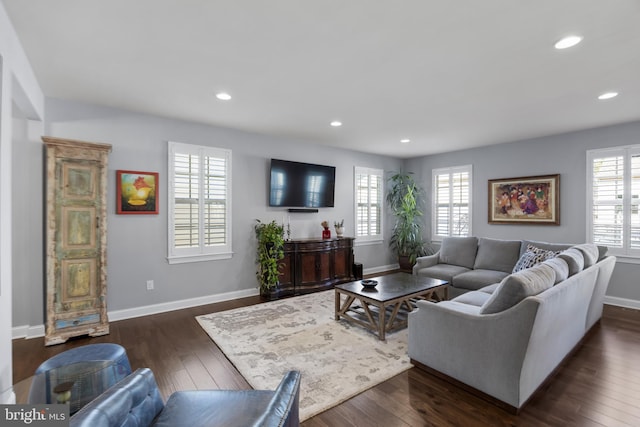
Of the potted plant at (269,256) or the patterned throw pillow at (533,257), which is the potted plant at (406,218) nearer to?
the patterned throw pillow at (533,257)

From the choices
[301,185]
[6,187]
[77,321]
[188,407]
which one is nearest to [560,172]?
[301,185]

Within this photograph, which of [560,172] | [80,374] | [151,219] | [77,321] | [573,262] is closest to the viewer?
[80,374]

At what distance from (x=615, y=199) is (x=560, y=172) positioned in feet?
2.60

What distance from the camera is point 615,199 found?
436 cm

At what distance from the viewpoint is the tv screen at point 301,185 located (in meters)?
5.03

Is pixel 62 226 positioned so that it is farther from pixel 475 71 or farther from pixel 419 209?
pixel 419 209

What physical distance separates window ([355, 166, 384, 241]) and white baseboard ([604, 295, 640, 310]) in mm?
3805

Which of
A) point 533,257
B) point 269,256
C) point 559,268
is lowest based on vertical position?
point 269,256

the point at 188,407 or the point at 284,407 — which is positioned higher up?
the point at 284,407

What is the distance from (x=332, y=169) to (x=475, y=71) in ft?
10.7

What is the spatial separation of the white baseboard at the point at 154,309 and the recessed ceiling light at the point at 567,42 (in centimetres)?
464

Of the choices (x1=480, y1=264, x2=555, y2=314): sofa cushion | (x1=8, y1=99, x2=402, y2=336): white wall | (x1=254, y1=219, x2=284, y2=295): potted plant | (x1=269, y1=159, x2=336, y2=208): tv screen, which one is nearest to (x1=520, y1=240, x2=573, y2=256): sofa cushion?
(x1=480, y1=264, x2=555, y2=314): sofa cushion

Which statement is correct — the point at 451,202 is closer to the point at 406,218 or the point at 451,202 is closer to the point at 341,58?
the point at 406,218

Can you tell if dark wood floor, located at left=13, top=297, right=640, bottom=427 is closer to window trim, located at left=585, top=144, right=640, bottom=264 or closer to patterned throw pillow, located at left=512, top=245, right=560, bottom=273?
patterned throw pillow, located at left=512, top=245, right=560, bottom=273
